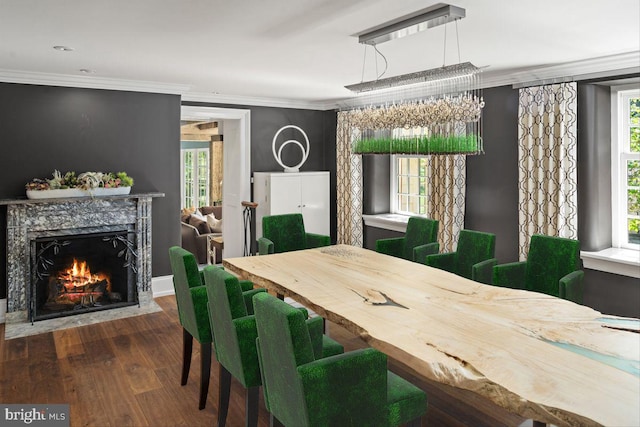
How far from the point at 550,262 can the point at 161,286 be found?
4.09 metres

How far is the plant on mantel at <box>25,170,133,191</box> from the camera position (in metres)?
4.72

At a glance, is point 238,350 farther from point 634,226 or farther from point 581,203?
point 634,226

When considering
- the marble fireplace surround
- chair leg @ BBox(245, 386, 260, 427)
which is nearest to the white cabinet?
the marble fireplace surround

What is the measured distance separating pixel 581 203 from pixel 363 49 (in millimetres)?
2465

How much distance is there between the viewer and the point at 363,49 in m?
3.68

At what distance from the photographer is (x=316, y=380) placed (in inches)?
69.9

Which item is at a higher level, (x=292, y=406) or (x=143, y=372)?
Answer: (x=292, y=406)

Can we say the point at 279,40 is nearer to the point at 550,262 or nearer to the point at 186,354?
the point at 186,354

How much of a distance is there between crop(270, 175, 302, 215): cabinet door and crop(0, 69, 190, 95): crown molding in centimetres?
165

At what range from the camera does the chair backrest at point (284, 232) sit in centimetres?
496

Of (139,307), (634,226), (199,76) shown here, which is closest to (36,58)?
(199,76)

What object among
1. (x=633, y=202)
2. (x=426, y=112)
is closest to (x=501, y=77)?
(x=633, y=202)

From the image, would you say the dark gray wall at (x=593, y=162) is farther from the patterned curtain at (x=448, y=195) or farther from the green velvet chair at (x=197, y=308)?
the green velvet chair at (x=197, y=308)

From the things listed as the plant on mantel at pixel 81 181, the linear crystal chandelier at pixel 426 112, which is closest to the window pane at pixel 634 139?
the linear crystal chandelier at pixel 426 112
